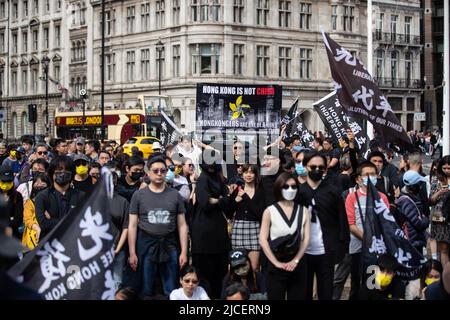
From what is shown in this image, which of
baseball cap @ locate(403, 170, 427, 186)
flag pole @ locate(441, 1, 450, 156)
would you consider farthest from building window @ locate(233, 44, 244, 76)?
baseball cap @ locate(403, 170, 427, 186)

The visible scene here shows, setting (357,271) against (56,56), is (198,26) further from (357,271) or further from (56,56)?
(357,271)

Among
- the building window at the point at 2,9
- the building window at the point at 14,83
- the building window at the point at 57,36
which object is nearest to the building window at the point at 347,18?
the building window at the point at 57,36

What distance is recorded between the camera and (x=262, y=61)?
59281 mm

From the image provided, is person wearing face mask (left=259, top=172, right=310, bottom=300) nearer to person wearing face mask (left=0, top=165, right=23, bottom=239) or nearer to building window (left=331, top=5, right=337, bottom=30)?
person wearing face mask (left=0, top=165, right=23, bottom=239)

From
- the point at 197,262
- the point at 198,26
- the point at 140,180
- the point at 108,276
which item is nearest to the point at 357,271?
the point at 197,262

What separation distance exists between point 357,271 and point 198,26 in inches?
1894

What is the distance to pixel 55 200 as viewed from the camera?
938 centimetres

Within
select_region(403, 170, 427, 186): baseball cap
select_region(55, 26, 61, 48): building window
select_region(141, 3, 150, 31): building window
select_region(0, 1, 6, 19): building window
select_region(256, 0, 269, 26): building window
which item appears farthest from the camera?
select_region(0, 1, 6, 19): building window

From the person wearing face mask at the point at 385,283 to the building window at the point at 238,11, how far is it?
50.2 m

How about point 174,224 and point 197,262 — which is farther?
point 197,262

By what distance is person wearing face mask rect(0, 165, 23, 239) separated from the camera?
9.90 metres

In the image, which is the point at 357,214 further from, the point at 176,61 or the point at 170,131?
the point at 176,61

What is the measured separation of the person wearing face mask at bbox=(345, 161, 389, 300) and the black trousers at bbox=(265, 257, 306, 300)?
129 centimetres

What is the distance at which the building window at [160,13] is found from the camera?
59.8 metres
